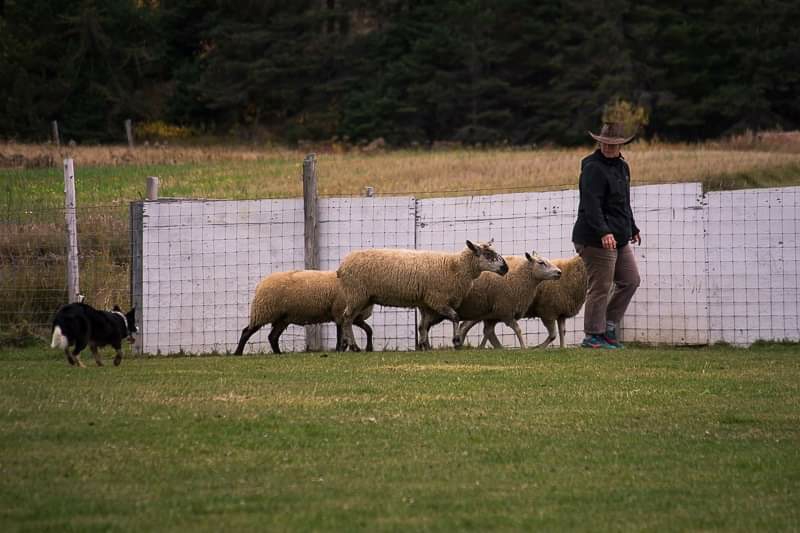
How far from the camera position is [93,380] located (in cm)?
1154

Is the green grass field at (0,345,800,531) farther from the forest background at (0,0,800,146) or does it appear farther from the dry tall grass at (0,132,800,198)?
the forest background at (0,0,800,146)

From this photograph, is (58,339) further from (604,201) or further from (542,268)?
(604,201)

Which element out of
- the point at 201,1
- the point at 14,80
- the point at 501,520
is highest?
the point at 201,1

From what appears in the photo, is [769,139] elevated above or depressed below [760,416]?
above

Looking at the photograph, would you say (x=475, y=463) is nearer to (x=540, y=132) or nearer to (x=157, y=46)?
(x=540, y=132)

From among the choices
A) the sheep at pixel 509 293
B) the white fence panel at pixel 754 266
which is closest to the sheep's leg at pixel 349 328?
the sheep at pixel 509 293

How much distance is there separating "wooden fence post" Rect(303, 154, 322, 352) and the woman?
347cm

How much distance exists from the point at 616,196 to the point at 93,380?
21.4ft

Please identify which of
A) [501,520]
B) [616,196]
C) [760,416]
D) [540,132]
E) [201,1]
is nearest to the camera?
[501,520]

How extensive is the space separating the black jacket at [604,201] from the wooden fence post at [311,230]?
3.46m

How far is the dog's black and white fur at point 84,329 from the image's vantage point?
12.8 metres

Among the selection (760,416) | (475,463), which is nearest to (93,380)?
(475,463)

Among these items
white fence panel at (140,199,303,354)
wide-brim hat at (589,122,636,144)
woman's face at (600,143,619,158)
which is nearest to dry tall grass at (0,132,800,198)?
white fence panel at (140,199,303,354)

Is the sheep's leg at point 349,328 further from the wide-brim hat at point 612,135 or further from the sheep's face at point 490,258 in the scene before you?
the wide-brim hat at point 612,135
